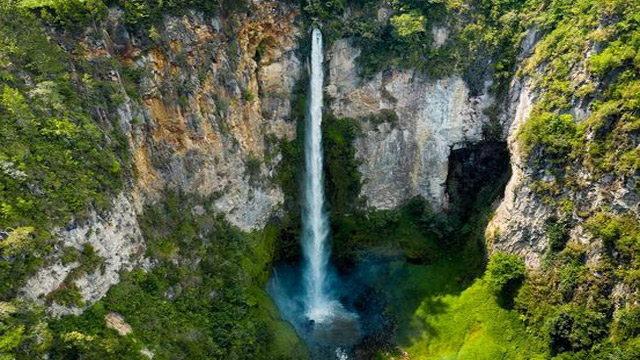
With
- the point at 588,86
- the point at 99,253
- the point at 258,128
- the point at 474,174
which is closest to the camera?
the point at 99,253

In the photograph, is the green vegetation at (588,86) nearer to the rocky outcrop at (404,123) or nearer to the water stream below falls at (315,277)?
the rocky outcrop at (404,123)

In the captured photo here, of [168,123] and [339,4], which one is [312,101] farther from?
[168,123]

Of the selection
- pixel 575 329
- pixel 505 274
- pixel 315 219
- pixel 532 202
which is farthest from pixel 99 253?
pixel 575 329

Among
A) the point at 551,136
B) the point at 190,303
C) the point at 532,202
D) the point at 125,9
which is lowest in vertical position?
the point at 190,303

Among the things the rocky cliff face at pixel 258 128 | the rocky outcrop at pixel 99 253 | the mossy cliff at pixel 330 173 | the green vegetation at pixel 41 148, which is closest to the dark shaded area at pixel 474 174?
the mossy cliff at pixel 330 173

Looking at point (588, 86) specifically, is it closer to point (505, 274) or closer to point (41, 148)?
point (505, 274)

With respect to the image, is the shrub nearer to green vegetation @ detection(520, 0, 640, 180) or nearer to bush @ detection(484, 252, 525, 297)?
green vegetation @ detection(520, 0, 640, 180)

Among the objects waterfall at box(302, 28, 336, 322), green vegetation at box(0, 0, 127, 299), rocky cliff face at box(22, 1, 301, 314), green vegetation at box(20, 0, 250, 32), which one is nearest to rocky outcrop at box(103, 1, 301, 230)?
rocky cliff face at box(22, 1, 301, 314)

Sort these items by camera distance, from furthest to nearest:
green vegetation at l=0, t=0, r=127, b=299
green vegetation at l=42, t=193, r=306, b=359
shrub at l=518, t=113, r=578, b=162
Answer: shrub at l=518, t=113, r=578, b=162 < green vegetation at l=42, t=193, r=306, b=359 < green vegetation at l=0, t=0, r=127, b=299
